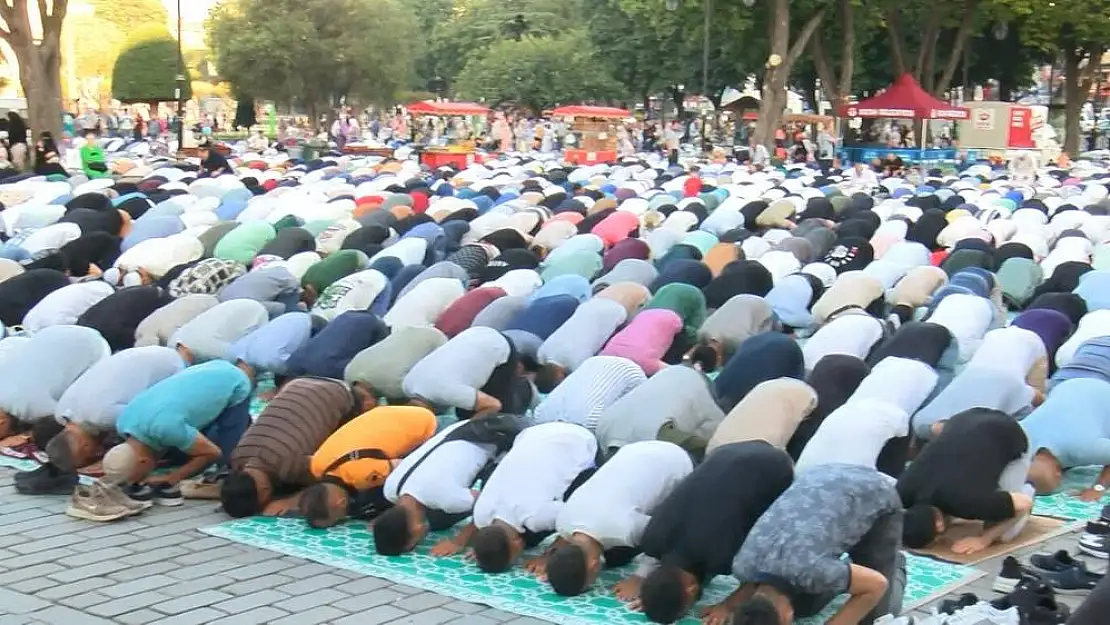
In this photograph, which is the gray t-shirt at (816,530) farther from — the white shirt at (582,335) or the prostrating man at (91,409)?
the white shirt at (582,335)

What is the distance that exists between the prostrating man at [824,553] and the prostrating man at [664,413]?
1232 mm

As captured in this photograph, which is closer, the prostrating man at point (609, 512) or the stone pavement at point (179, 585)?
the stone pavement at point (179, 585)

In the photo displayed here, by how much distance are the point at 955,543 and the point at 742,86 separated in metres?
42.2

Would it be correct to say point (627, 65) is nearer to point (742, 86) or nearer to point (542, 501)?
point (742, 86)

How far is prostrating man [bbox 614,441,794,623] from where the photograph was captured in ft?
16.1

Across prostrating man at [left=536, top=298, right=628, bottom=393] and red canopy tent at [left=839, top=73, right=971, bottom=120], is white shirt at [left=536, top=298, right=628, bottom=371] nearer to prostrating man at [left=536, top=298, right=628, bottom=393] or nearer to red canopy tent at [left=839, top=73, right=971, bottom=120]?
prostrating man at [left=536, top=298, right=628, bottom=393]

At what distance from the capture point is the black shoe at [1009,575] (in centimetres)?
521

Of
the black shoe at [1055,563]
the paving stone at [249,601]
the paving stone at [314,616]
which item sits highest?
the black shoe at [1055,563]

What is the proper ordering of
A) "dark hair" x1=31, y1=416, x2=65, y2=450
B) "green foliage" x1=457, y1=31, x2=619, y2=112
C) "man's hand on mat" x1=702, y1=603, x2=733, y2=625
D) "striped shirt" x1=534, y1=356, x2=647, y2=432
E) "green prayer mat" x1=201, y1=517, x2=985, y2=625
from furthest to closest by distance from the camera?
1. "green foliage" x1=457, y1=31, x2=619, y2=112
2. "dark hair" x1=31, y1=416, x2=65, y2=450
3. "striped shirt" x1=534, y1=356, x2=647, y2=432
4. "green prayer mat" x1=201, y1=517, x2=985, y2=625
5. "man's hand on mat" x1=702, y1=603, x2=733, y2=625

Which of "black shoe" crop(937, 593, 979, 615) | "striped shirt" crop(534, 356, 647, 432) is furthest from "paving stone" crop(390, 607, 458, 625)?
"black shoe" crop(937, 593, 979, 615)

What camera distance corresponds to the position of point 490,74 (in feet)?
178

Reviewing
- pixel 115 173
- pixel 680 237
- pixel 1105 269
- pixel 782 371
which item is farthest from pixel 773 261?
pixel 115 173

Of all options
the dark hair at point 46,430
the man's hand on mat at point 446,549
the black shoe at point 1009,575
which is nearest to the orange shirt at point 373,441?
the man's hand on mat at point 446,549

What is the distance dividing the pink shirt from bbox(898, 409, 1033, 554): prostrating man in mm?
2615
